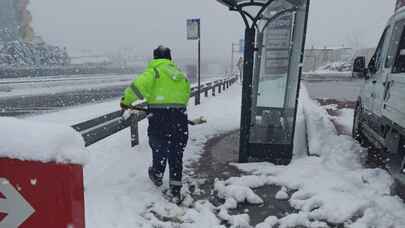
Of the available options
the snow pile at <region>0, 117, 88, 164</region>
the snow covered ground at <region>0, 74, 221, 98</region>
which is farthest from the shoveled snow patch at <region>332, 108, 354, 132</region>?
the snow covered ground at <region>0, 74, 221, 98</region>

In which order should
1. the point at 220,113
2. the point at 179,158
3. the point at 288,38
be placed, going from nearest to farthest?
the point at 179,158 < the point at 288,38 < the point at 220,113

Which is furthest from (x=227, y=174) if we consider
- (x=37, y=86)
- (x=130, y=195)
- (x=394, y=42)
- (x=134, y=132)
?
(x=37, y=86)

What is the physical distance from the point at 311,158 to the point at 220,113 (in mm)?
5836

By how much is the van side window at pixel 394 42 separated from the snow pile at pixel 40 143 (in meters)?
4.83

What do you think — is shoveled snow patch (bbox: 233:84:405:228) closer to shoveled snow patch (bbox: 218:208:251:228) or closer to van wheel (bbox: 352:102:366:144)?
shoveled snow patch (bbox: 218:208:251:228)

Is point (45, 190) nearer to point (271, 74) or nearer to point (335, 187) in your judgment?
point (335, 187)

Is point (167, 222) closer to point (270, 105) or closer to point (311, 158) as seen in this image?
point (311, 158)

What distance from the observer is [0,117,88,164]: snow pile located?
149 centimetres

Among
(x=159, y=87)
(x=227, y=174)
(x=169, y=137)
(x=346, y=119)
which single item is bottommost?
(x=346, y=119)

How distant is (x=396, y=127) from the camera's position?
4.43 metres

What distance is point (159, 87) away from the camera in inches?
172

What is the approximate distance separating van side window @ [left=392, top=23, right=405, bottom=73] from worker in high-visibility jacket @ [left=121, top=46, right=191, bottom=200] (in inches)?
112

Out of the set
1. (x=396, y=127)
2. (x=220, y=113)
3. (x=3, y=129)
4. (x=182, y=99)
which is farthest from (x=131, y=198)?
(x=220, y=113)

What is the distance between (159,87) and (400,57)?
3265mm
